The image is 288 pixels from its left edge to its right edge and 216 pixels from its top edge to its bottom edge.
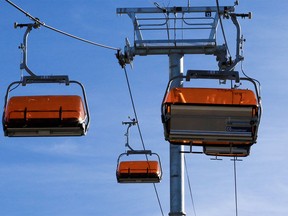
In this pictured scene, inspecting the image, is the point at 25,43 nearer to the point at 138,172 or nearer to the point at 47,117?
the point at 47,117

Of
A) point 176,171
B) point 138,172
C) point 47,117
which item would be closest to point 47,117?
point 47,117

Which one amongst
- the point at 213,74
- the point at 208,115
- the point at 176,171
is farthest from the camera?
the point at 176,171

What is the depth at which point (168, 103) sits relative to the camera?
17062 mm

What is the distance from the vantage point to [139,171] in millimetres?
25906

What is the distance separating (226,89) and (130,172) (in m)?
8.66

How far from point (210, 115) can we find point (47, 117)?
2.34m

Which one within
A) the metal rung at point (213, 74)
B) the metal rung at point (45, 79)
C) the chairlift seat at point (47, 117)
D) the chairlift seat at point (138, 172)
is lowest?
the chairlift seat at point (138, 172)

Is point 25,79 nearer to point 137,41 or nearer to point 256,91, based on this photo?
point 256,91

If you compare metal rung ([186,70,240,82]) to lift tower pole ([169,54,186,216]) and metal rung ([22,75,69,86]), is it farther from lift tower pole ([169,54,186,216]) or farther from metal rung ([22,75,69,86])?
lift tower pole ([169,54,186,216])

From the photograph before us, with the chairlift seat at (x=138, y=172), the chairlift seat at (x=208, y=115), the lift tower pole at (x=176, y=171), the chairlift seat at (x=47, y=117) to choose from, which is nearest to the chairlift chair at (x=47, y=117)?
the chairlift seat at (x=47, y=117)

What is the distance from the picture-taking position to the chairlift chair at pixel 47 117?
57.7 feet

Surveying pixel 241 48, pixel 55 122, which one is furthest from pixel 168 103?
pixel 241 48

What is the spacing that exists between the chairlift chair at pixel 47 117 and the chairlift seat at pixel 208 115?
1.27m

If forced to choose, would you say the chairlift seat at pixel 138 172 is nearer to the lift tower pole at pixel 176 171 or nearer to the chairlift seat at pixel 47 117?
the lift tower pole at pixel 176 171
